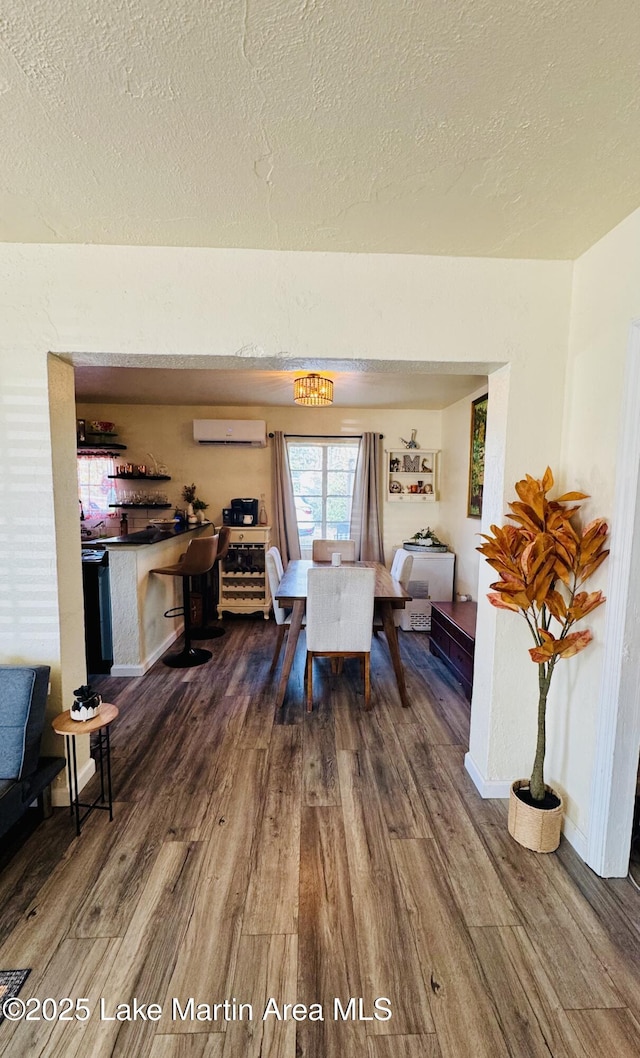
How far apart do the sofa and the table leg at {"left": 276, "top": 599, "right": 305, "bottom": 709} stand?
1.34 metres

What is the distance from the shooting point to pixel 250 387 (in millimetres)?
3791

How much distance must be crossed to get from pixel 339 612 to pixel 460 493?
2293mm

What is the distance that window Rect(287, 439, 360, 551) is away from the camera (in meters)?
4.82

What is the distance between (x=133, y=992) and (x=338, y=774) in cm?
112

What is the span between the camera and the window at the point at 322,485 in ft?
15.8

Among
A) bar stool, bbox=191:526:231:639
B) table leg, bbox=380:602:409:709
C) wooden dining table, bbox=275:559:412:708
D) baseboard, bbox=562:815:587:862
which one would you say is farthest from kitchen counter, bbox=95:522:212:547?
baseboard, bbox=562:815:587:862

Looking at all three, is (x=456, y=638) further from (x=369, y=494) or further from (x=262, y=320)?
(x=262, y=320)

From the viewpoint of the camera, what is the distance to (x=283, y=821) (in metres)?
1.79

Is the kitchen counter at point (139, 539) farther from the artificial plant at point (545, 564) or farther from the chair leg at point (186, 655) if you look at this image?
the artificial plant at point (545, 564)

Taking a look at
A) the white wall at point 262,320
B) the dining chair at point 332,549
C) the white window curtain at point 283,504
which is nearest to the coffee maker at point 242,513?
the white window curtain at point 283,504

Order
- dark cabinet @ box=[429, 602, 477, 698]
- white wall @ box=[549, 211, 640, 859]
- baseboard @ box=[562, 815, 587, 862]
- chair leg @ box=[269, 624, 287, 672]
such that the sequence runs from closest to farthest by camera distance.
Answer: white wall @ box=[549, 211, 640, 859], baseboard @ box=[562, 815, 587, 862], dark cabinet @ box=[429, 602, 477, 698], chair leg @ box=[269, 624, 287, 672]

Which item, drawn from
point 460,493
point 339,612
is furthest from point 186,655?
point 460,493

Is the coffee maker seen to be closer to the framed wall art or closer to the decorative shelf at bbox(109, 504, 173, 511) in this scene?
the decorative shelf at bbox(109, 504, 173, 511)

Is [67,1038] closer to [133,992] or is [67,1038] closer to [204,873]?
[133,992]
